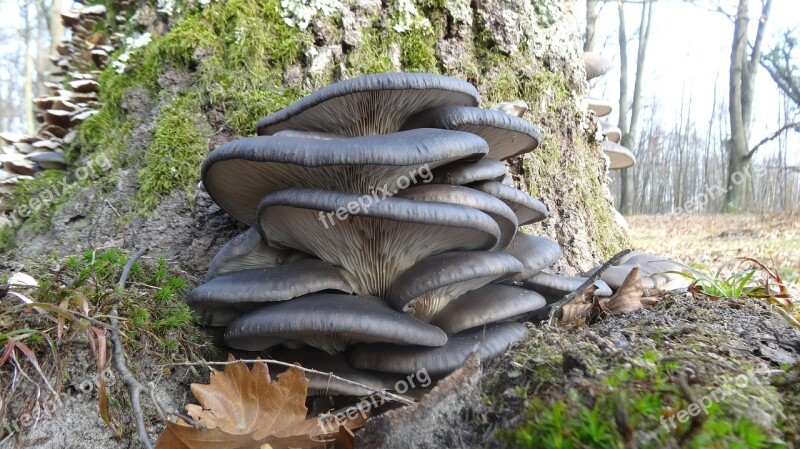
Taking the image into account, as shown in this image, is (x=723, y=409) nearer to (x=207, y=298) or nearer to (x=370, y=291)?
(x=370, y=291)

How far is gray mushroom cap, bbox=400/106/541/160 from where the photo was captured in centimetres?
237

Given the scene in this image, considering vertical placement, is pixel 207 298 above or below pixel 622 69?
below

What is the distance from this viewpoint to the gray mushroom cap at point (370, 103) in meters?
2.17

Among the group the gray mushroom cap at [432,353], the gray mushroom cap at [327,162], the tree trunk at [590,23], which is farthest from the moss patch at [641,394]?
the tree trunk at [590,23]

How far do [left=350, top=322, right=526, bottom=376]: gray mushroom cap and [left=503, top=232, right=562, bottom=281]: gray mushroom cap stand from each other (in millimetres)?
340

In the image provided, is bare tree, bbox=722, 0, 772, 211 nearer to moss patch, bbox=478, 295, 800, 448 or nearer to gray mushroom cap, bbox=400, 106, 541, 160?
gray mushroom cap, bbox=400, 106, 541, 160

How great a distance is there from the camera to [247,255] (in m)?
2.44

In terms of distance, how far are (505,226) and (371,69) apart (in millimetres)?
1508

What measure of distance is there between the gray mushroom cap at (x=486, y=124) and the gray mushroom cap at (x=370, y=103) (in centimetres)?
6

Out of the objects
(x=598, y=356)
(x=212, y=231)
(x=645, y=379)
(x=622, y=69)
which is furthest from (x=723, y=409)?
(x=622, y=69)

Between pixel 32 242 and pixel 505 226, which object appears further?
pixel 32 242

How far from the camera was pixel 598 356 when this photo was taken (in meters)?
1.42

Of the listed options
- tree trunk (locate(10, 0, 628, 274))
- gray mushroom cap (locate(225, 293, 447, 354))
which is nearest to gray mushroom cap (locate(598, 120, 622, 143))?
tree trunk (locate(10, 0, 628, 274))

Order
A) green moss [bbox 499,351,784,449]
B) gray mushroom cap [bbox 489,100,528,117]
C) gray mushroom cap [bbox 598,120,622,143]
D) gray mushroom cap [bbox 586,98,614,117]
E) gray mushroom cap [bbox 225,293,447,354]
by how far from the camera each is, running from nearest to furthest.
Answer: green moss [bbox 499,351,784,449]
gray mushroom cap [bbox 225,293,447,354]
gray mushroom cap [bbox 489,100,528,117]
gray mushroom cap [bbox 586,98,614,117]
gray mushroom cap [bbox 598,120,622,143]
